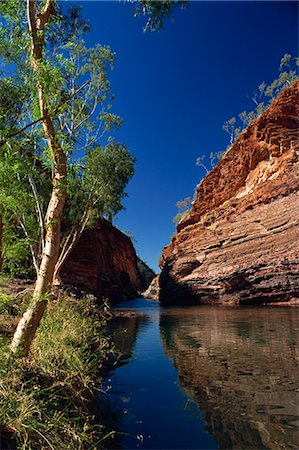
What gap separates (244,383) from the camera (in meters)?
7.62

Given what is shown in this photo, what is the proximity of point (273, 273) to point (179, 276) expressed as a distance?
17632mm

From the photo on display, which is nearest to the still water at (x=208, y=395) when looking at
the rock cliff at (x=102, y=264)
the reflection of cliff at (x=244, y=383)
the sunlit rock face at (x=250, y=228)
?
the reflection of cliff at (x=244, y=383)

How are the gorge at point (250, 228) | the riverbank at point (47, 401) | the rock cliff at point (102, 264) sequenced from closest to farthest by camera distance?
the riverbank at point (47, 401)
the gorge at point (250, 228)
the rock cliff at point (102, 264)

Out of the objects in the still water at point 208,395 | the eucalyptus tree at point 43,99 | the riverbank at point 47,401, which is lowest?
the still water at point 208,395

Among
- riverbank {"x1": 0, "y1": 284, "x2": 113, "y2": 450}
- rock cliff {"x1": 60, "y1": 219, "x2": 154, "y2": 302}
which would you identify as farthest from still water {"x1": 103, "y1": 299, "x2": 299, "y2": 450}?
rock cliff {"x1": 60, "y1": 219, "x2": 154, "y2": 302}

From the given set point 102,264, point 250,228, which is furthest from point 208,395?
point 102,264

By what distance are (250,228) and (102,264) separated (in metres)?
29.6

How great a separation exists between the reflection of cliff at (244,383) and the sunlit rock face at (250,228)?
17.9 metres

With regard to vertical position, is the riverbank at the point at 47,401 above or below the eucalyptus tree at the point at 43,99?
below

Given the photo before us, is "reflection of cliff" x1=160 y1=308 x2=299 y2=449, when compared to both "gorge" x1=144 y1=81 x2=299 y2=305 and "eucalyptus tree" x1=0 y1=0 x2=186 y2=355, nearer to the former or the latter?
"eucalyptus tree" x1=0 y1=0 x2=186 y2=355

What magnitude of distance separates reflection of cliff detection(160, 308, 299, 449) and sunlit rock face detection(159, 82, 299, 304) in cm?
1789

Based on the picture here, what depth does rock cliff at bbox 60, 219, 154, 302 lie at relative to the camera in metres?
42.3

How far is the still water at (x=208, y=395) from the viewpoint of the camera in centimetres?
520

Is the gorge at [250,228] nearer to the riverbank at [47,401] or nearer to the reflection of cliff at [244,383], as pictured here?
the reflection of cliff at [244,383]
